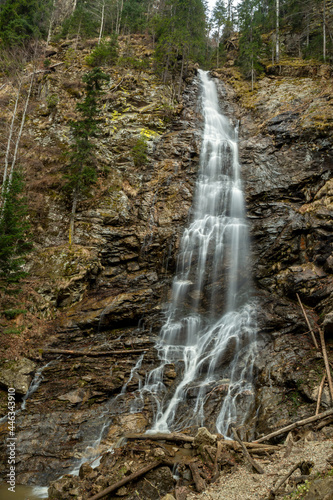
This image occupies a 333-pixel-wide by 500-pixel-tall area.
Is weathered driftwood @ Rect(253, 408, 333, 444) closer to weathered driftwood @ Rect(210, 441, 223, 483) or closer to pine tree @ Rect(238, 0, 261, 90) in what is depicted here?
weathered driftwood @ Rect(210, 441, 223, 483)

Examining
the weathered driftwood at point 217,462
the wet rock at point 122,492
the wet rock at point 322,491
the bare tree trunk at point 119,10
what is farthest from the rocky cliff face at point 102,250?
the bare tree trunk at point 119,10

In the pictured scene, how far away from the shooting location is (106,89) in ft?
85.6

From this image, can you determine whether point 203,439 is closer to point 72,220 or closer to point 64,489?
point 64,489

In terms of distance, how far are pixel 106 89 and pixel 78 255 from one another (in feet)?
63.2

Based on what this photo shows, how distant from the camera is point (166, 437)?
753cm

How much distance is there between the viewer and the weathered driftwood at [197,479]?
5.66 meters

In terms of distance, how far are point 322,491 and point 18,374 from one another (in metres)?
10.0

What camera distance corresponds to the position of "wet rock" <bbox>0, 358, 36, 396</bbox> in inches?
371

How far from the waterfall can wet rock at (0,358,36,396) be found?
413 cm

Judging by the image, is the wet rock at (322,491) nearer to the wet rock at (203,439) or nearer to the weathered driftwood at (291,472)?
the weathered driftwood at (291,472)

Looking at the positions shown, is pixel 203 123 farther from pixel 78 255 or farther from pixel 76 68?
pixel 78 255

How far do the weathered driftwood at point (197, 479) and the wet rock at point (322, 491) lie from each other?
3057 millimetres

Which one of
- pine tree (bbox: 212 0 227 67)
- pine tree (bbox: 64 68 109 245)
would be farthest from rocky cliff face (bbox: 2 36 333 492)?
pine tree (bbox: 212 0 227 67)

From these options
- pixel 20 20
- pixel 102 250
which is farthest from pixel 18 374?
pixel 20 20
